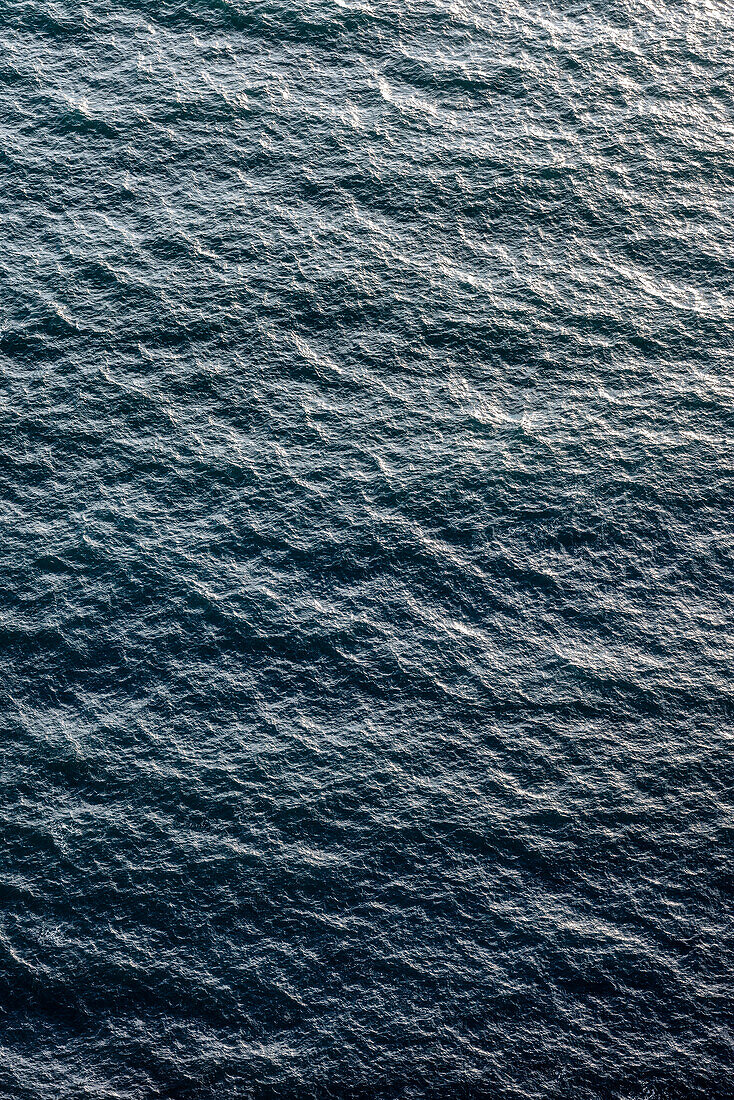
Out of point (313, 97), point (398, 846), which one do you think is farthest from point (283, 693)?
point (313, 97)

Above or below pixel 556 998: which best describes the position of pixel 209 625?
above

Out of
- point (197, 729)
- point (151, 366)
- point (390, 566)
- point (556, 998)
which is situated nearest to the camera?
point (556, 998)

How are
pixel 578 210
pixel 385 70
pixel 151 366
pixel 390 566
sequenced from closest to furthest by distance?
pixel 390 566 → pixel 151 366 → pixel 578 210 → pixel 385 70

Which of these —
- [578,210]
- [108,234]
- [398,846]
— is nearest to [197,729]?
[398,846]

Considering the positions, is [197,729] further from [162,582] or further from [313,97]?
[313,97]

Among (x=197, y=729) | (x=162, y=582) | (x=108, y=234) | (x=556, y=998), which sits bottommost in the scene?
(x=556, y=998)

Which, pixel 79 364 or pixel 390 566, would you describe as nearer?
pixel 390 566

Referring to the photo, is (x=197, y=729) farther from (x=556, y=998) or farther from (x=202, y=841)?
(x=556, y=998)
